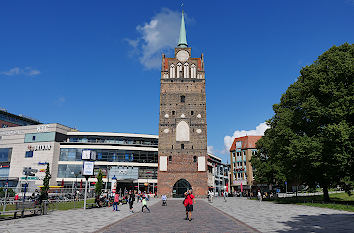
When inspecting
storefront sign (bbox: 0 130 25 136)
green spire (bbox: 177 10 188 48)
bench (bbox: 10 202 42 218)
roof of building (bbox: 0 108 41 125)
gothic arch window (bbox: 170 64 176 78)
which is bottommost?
bench (bbox: 10 202 42 218)

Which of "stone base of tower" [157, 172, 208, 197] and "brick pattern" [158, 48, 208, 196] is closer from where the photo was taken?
"stone base of tower" [157, 172, 208, 197]

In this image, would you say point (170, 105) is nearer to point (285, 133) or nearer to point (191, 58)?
point (191, 58)

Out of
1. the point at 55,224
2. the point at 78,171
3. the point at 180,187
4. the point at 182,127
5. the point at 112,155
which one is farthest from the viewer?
the point at 112,155

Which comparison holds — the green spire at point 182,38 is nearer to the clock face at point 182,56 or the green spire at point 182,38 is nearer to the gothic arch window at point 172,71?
the clock face at point 182,56

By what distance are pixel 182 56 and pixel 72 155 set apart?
3592 cm

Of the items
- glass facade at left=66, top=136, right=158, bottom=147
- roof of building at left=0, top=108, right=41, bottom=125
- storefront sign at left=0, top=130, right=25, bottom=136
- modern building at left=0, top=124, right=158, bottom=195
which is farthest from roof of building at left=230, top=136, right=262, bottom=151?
roof of building at left=0, top=108, right=41, bottom=125

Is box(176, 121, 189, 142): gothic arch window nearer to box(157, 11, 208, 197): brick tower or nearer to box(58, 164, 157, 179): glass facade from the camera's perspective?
box(157, 11, 208, 197): brick tower

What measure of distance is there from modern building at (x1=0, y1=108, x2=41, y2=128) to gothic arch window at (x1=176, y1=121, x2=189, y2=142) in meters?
70.7

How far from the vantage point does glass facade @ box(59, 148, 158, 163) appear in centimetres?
6981

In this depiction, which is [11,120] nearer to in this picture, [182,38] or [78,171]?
[78,171]

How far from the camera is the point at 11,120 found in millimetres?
100562

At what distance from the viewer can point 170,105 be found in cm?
5519

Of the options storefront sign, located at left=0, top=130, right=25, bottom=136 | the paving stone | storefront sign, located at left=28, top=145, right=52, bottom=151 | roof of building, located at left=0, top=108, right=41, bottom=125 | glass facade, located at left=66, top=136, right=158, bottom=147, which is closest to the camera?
the paving stone

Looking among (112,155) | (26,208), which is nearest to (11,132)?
(112,155)
